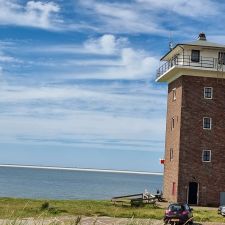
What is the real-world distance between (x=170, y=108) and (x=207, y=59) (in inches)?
286

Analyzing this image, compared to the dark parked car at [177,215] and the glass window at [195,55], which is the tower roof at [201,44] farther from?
the dark parked car at [177,215]

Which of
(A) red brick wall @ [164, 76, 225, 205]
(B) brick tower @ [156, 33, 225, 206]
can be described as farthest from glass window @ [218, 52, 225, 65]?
(A) red brick wall @ [164, 76, 225, 205]

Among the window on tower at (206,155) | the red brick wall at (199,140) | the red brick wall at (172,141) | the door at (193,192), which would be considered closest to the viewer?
the red brick wall at (199,140)

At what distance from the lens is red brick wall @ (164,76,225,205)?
50156mm

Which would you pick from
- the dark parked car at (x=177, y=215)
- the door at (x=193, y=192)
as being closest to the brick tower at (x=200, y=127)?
the door at (x=193, y=192)

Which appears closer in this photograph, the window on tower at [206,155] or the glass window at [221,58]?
the window on tower at [206,155]

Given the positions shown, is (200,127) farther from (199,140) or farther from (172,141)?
(172,141)

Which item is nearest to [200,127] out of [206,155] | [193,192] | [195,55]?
[206,155]

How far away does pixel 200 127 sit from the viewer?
166 feet

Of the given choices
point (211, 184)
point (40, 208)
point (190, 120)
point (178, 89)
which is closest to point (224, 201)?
point (211, 184)

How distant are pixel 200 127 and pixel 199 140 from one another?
131cm

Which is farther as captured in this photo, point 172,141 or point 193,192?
point 172,141

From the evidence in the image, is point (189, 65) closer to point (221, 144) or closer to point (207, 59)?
point (207, 59)

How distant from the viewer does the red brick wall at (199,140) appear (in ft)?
165
